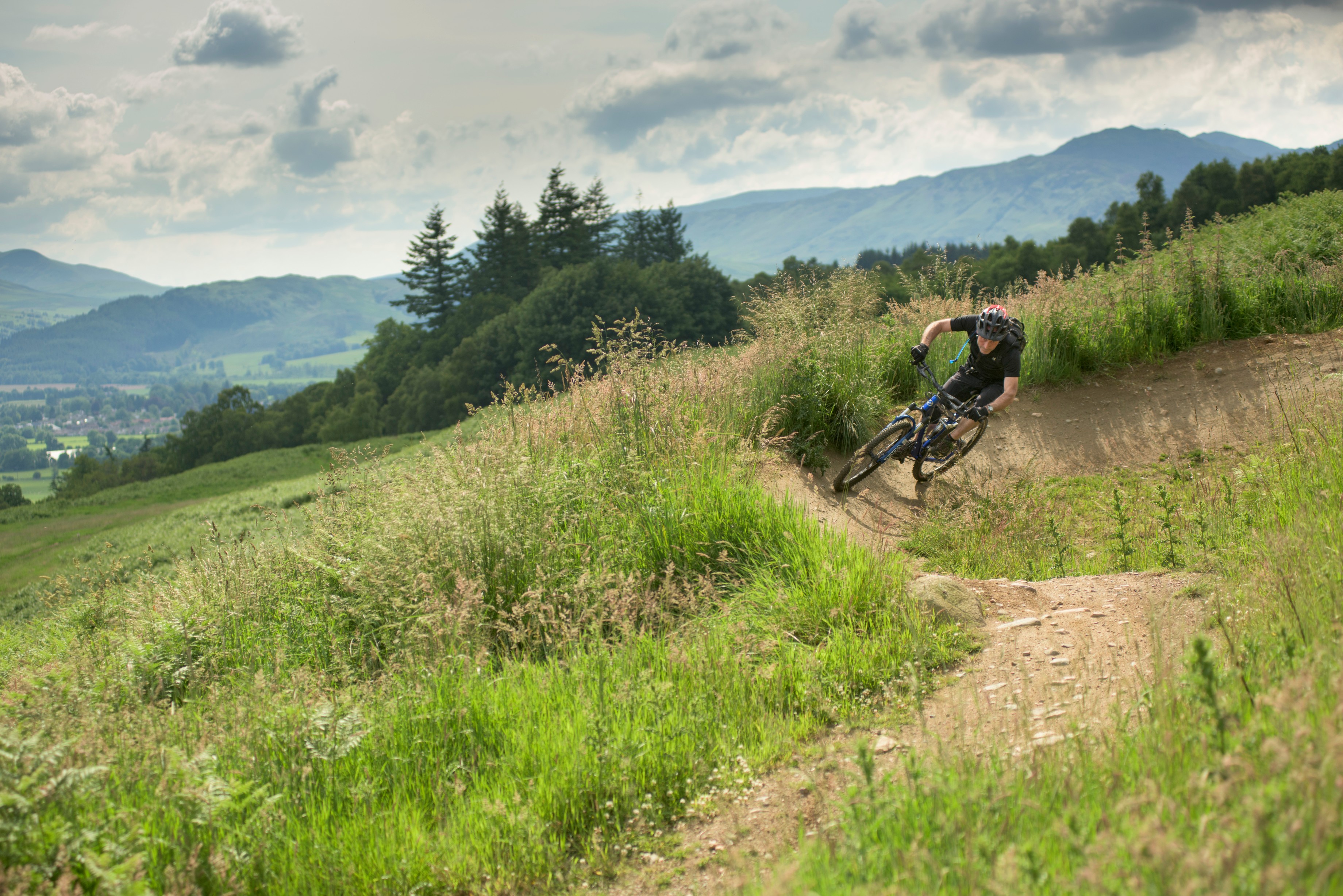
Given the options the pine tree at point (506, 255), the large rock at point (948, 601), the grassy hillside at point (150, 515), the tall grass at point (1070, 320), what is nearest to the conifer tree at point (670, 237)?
the pine tree at point (506, 255)

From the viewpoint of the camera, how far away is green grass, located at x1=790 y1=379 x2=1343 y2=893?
5.68 feet

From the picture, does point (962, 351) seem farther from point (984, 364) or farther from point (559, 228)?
point (559, 228)

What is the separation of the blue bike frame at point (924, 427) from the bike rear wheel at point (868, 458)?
2.0 inches

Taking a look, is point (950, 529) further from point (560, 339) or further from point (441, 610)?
point (560, 339)

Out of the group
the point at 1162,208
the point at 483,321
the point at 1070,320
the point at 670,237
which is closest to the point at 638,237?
the point at 670,237

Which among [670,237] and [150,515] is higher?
[670,237]

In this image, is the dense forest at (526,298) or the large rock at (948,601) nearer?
the large rock at (948,601)

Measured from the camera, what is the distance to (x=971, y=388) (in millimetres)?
9156

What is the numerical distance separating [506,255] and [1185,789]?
2828 inches

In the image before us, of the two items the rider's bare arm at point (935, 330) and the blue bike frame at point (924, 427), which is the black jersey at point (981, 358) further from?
the blue bike frame at point (924, 427)

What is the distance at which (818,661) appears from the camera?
4.41 m

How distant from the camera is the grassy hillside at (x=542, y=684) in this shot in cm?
252

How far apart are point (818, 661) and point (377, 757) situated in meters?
2.57

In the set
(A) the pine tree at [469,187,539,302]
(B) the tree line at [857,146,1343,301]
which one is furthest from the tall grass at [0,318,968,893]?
(A) the pine tree at [469,187,539,302]
